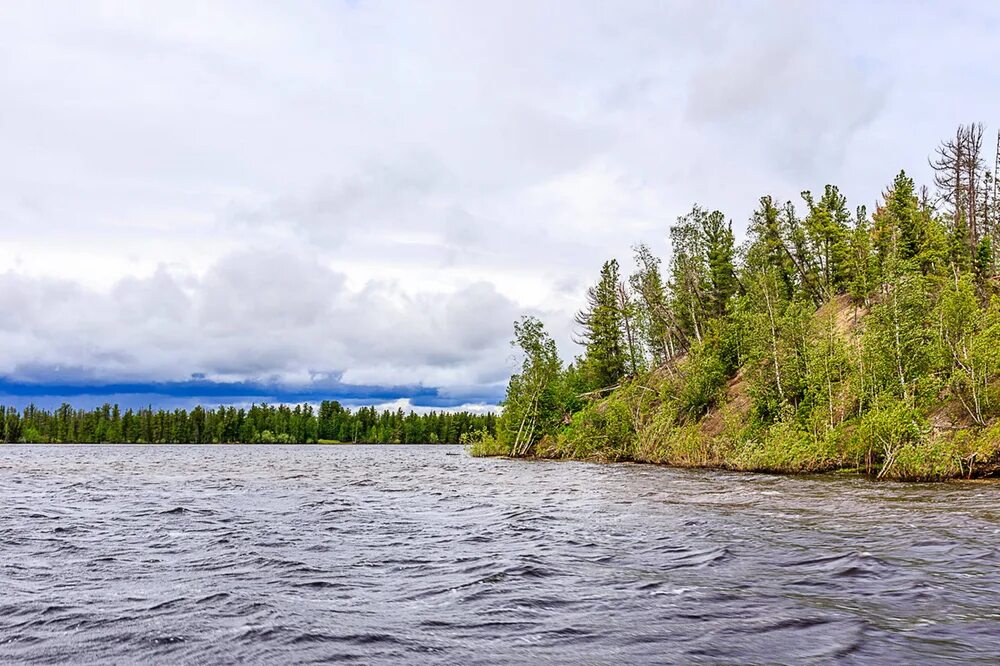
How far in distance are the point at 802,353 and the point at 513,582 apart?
43.5 metres

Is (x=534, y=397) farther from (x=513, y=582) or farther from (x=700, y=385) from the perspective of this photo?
(x=513, y=582)

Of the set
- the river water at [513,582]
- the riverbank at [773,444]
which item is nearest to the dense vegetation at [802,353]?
the riverbank at [773,444]

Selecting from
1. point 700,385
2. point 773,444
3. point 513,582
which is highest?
point 700,385

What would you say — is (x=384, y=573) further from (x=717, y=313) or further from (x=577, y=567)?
(x=717, y=313)

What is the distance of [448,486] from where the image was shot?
4066cm

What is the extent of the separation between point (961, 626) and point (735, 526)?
35.6 ft

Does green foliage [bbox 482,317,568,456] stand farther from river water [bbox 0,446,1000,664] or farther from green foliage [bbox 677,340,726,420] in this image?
river water [bbox 0,446,1000,664]

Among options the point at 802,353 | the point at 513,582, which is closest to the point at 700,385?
the point at 802,353

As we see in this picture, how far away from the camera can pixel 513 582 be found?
13789 mm

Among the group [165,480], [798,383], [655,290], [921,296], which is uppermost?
[655,290]

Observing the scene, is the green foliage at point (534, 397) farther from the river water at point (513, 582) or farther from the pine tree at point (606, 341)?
the river water at point (513, 582)

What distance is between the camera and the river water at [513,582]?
9.52 m

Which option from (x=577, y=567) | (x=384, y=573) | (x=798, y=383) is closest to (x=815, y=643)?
(x=577, y=567)

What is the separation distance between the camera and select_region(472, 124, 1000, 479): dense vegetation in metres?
38.8
